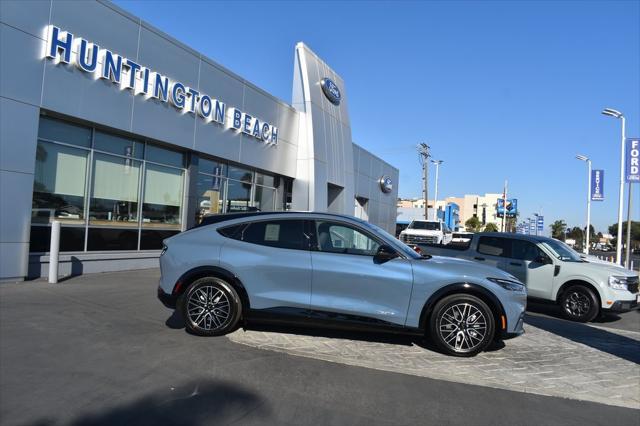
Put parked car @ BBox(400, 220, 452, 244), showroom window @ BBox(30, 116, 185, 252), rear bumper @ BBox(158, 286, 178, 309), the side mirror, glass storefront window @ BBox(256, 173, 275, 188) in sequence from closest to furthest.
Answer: the side mirror, rear bumper @ BBox(158, 286, 178, 309), showroom window @ BBox(30, 116, 185, 252), glass storefront window @ BBox(256, 173, 275, 188), parked car @ BBox(400, 220, 452, 244)

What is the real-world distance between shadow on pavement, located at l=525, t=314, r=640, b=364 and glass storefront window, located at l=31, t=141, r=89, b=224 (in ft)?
33.7

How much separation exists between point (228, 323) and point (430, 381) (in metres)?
2.62

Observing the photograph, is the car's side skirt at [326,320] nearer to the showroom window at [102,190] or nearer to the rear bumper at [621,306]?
the rear bumper at [621,306]

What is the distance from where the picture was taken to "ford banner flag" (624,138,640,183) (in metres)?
19.5

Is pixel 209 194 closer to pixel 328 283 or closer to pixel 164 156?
pixel 164 156

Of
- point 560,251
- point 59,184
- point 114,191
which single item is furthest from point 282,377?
point 114,191

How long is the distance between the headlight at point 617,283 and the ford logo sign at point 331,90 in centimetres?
1572

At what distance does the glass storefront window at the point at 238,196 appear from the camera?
17.2 metres

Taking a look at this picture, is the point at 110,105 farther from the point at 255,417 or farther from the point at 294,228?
the point at 255,417

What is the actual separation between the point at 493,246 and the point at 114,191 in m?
9.59

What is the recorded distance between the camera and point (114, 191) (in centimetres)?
1230

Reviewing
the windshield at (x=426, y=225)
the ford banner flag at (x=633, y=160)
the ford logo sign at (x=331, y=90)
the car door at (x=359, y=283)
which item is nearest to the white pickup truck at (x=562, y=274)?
the car door at (x=359, y=283)

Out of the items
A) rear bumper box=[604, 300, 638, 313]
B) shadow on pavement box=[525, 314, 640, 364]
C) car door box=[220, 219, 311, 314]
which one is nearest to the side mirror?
car door box=[220, 219, 311, 314]

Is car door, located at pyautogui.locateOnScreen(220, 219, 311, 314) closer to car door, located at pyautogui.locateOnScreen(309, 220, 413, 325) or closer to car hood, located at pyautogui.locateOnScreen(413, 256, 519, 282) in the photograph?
car door, located at pyautogui.locateOnScreen(309, 220, 413, 325)
